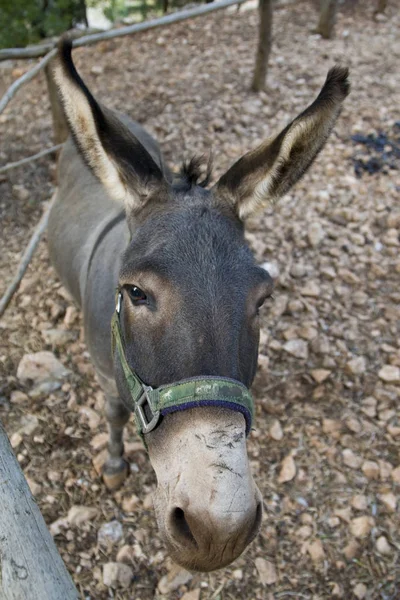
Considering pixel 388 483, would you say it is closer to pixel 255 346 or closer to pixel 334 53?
pixel 255 346

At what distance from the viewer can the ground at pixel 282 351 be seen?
310 centimetres

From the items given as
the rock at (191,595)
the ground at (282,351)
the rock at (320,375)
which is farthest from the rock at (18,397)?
the rock at (320,375)

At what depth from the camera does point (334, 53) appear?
774 cm

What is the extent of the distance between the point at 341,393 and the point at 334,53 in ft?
20.6

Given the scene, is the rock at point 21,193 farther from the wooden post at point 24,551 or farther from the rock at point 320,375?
the wooden post at point 24,551

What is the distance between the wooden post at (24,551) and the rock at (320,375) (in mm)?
2968

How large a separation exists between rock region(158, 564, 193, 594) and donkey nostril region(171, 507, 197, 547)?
1662 mm

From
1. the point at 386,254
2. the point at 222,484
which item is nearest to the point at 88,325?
the point at 222,484

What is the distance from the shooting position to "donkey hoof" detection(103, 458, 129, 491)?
3.42m

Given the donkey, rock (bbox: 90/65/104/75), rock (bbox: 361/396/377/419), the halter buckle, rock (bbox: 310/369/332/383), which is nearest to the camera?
the donkey

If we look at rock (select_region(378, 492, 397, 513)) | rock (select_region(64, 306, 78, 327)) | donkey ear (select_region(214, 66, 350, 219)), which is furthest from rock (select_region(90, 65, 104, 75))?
rock (select_region(378, 492, 397, 513))

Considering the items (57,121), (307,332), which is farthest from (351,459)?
(57,121)

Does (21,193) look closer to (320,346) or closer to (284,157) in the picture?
(320,346)

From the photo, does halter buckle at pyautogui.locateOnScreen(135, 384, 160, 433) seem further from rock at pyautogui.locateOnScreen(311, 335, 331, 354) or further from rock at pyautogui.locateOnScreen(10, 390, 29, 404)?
rock at pyautogui.locateOnScreen(311, 335, 331, 354)
